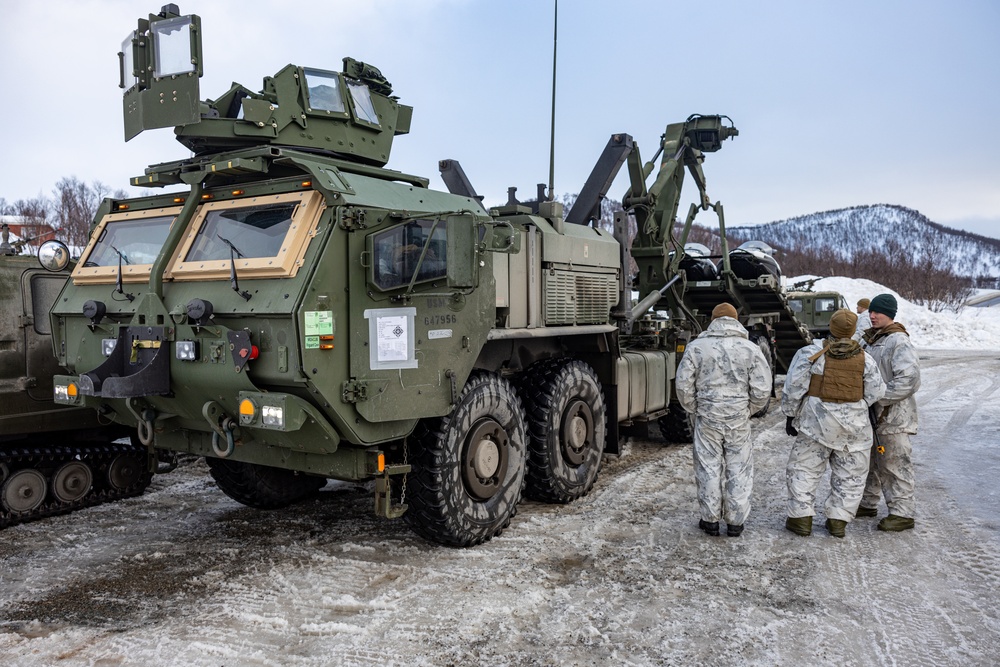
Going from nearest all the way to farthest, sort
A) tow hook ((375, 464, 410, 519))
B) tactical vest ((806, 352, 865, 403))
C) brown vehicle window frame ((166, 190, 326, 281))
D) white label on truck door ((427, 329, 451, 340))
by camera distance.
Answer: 1. brown vehicle window frame ((166, 190, 326, 281))
2. tow hook ((375, 464, 410, 519))
3. white label on truck door ((427, 329, 451, 340))
4. tactical vest ((806, 352, 865, 403))

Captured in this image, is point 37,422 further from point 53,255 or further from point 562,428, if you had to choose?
point 562,428

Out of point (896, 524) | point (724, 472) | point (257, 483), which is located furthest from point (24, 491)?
point (896, 524)

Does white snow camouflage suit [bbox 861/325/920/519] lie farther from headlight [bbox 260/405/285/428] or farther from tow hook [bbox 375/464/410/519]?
headlight [bbox 260/405/285/428]

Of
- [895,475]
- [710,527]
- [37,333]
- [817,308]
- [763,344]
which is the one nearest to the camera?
[710,527]

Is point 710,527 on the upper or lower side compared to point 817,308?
lower

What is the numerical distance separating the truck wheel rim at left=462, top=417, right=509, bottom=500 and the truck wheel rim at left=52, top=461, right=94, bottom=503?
143 inches

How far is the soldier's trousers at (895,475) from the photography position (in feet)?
20.5

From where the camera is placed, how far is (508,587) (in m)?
5.07

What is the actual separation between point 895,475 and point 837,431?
2.44ft

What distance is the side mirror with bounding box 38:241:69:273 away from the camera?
6723 millimetres

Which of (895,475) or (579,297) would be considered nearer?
(895,475)

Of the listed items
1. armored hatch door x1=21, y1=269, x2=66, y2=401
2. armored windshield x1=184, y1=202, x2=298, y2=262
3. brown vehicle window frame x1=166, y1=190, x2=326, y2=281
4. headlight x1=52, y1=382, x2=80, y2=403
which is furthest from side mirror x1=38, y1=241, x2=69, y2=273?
armored windshield x1=184, y1=202, x2=298, y2=262

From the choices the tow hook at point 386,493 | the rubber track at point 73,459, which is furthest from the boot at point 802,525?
the rubber track at point 73,459

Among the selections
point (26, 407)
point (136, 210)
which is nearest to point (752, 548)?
point (136, 210)
